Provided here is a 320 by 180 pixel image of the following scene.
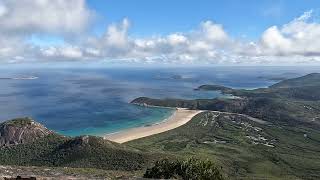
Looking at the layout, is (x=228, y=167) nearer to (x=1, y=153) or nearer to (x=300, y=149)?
(x=300, y=149)

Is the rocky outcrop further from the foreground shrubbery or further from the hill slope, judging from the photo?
the foreground shrubbery

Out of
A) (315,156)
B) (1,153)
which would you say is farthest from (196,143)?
(1,153)

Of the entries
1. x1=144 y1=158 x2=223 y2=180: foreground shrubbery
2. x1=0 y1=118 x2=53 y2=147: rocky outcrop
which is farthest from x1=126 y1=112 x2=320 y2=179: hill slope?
x1=144 y1=158 x2=223 y2=180: foreground shrubbery

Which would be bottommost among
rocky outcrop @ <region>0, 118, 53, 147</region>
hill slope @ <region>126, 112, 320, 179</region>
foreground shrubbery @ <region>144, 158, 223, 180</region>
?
hill slope @ <region>126, 112, 320, 179</region>

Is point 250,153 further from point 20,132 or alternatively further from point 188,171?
point 188,171

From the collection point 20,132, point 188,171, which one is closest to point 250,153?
point 20,132

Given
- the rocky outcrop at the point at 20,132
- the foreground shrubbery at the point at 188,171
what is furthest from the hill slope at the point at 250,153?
A: the foreground shrubbery at the point at 188,171

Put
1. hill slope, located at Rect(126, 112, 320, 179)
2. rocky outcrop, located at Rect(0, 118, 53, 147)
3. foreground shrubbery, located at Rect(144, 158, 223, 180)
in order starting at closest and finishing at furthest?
foreground shrubbery, located at Rect(144, 158, 223, 180)
hill slope, located at Rect(126, 112, 320, 179)
rocky outcrop, located at Rect(0, 118, 53, 147)
